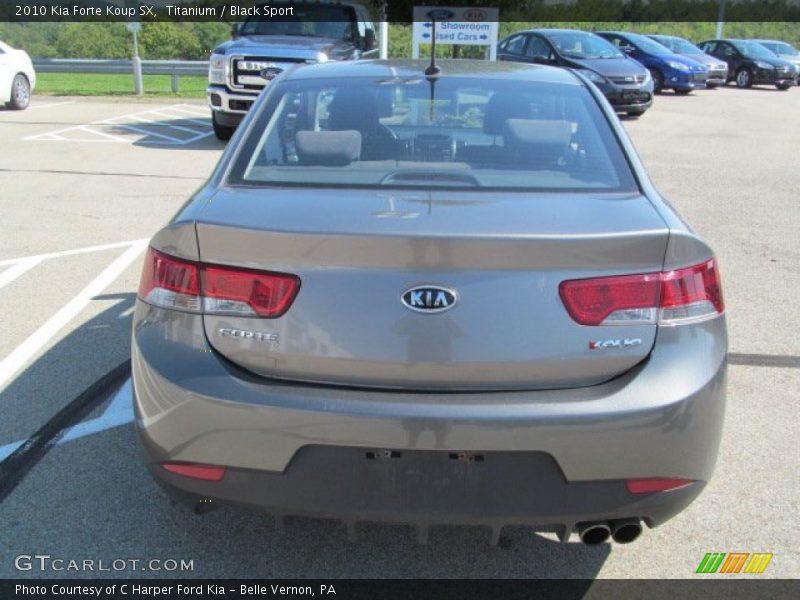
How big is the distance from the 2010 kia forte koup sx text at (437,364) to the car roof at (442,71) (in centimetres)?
128

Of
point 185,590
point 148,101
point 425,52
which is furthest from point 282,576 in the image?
point 425,52

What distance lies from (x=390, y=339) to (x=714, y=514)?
166 cm

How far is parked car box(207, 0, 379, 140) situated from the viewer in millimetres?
11836

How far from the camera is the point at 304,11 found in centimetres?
1302

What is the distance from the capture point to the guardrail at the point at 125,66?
2145 centimetres

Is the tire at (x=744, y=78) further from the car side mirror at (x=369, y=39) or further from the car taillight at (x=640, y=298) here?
the car taillight at (x=640, y=298)

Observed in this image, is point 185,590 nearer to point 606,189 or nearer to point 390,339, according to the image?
point 390,339

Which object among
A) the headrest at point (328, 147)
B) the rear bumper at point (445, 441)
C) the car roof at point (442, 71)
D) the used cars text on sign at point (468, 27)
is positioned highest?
the used cars text on sign at point (468, 27)

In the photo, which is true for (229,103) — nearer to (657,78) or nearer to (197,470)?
(197,470)

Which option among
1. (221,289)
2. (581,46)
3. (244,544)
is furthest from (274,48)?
(221,289)

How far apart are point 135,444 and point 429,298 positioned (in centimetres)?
188

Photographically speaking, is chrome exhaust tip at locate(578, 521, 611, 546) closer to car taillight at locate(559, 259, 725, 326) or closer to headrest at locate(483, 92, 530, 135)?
car taillight at locate(559, 259, 725, 326)

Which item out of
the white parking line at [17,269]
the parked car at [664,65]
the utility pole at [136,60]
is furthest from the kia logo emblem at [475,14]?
the white parking line at [17,269]

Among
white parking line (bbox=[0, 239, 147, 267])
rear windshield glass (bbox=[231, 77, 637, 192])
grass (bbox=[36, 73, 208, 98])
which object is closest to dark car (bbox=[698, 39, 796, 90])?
grass (bbox=[36, 73, 208, 98])
